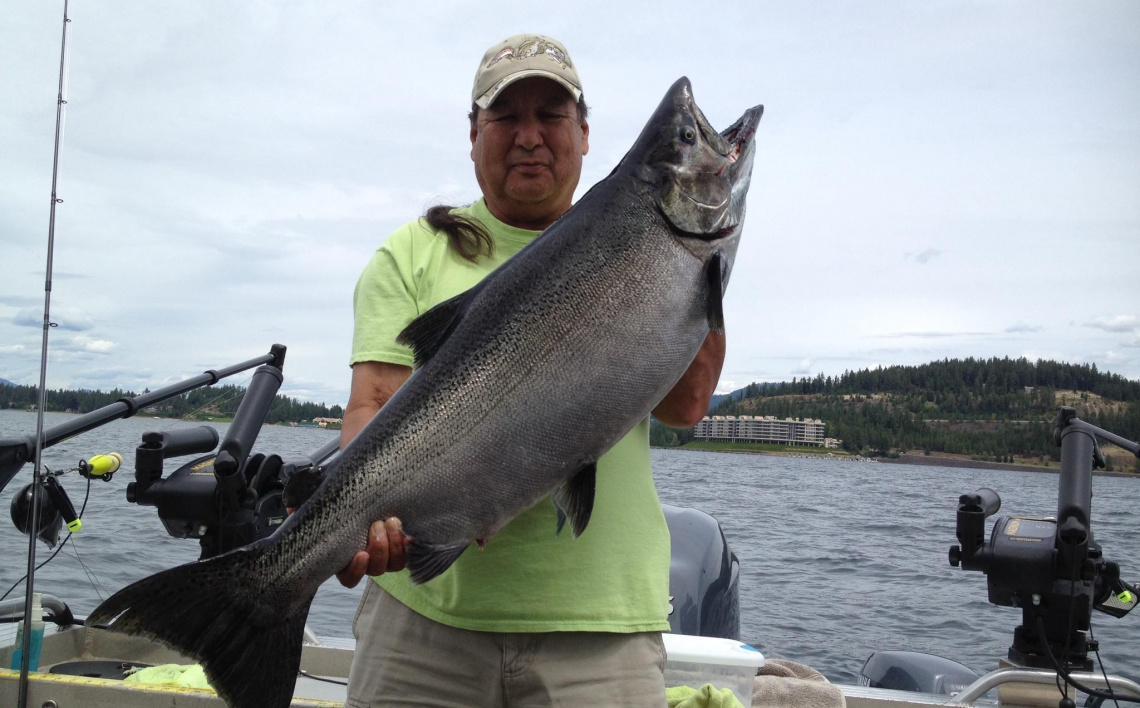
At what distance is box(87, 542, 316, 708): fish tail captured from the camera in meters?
2.22

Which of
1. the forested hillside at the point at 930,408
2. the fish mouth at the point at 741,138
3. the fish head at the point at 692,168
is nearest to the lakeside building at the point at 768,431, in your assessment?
the forested hillside at the point at 930,408

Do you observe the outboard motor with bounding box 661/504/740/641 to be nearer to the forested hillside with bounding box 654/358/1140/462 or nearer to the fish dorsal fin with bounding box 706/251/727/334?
the fish dorsal fin with bounding box 706/251/727/334

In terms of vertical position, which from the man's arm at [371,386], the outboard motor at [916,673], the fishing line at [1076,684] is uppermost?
the man's arm at [371,386]

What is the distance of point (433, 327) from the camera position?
251 cm

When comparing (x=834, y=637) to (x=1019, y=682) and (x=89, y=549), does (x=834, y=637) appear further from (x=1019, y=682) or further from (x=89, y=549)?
(x=89, y=549)

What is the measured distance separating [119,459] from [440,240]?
10.9ft

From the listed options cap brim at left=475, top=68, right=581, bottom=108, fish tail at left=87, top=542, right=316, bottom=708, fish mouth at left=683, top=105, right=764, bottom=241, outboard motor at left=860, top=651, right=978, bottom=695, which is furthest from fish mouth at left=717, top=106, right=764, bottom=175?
outboard motor at left=860, top=651, right=978, bottom=695

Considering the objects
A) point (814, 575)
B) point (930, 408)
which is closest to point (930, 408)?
point (930, 408)

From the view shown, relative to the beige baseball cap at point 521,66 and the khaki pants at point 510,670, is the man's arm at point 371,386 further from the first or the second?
the beige baseball cap at point 521,66

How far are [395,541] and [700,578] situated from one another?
12.3ft

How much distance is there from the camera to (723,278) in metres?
2.48

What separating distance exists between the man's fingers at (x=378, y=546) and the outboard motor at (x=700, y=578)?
3313 millimetres

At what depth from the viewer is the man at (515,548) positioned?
2484 millimetres

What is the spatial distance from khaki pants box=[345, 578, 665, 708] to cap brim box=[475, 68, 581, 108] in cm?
162
